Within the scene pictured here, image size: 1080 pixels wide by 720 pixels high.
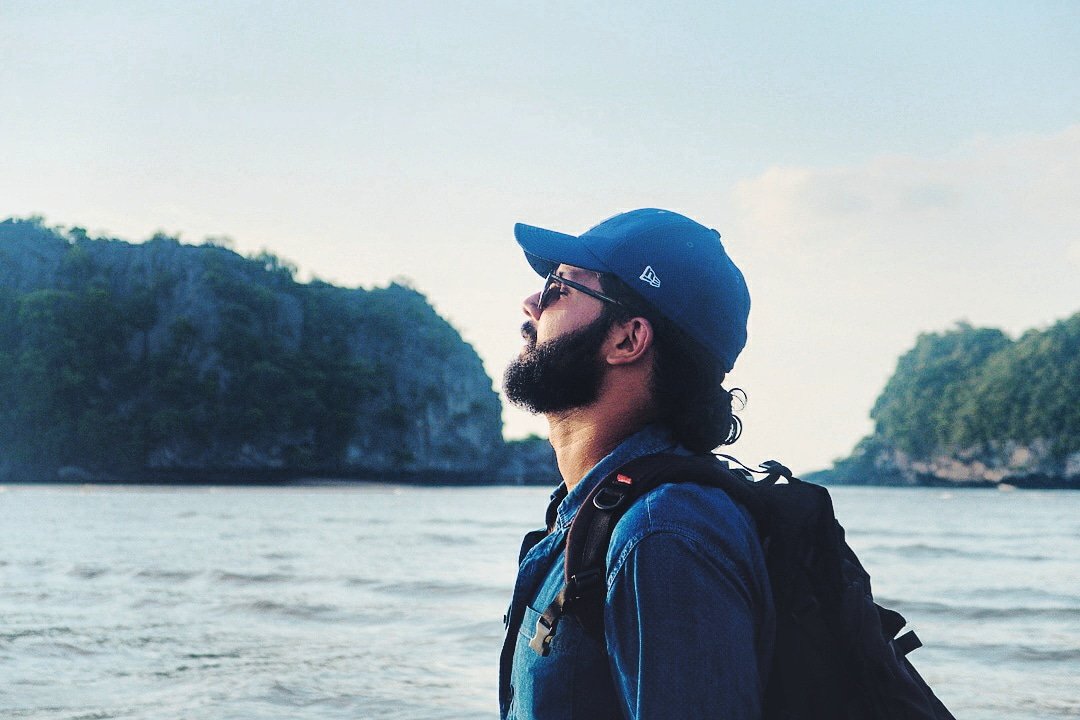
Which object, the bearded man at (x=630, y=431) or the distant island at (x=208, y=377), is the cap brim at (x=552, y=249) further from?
the distant island at (x=208, y=377)

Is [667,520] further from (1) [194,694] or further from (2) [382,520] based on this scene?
(2) [382,520]

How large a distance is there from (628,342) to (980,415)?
133523 millimetres

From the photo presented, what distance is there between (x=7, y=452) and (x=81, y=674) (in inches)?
3636

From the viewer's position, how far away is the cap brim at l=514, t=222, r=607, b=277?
1.85 meters

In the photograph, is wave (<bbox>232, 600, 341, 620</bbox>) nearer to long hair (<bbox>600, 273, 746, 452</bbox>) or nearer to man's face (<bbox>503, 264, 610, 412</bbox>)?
man's face (<bbox>503, 264, 610, 412</bbox>)

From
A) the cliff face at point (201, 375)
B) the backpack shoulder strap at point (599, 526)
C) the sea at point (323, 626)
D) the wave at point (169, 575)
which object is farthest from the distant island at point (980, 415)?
the backpack shoulder strap at point (599, 526)

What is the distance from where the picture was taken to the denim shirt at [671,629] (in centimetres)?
138

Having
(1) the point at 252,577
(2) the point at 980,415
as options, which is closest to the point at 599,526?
(1) the point at 252,577

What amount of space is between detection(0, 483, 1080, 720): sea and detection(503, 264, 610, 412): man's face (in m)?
5.44

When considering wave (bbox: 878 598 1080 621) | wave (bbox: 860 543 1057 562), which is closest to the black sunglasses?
wave (bbox: 878 598 1080 621)

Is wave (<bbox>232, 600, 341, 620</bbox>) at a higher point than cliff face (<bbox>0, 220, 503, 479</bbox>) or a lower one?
lower

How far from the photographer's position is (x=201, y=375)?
322ft

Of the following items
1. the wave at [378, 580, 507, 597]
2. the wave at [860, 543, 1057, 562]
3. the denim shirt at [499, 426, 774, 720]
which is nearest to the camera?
the denim shirt at [499, 426, 774, 720]

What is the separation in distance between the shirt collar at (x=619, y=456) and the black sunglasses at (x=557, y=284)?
9.6 inches
